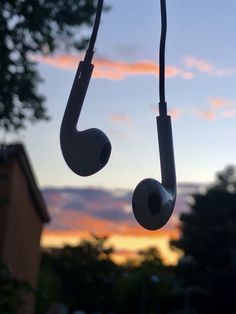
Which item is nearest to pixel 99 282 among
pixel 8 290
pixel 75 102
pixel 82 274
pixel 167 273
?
pixel 82 274

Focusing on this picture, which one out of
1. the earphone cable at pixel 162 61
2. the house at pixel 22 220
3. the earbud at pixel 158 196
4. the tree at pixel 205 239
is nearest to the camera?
the earbud at pixel 158 196

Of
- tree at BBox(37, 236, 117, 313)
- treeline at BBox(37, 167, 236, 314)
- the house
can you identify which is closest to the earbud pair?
the house

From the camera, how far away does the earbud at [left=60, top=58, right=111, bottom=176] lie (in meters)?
1.93

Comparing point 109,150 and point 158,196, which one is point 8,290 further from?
point 158,196

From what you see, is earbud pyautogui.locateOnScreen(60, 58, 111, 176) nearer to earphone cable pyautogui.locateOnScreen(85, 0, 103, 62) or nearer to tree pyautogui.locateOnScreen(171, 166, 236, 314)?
earphone cable pyautogui.locateOnScreen(85, 0, 103, 62)

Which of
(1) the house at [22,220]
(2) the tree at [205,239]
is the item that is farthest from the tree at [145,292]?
(1) the house at [22,220]

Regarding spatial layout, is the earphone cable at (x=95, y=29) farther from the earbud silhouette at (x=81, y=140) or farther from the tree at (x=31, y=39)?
the tree at (x=31, y=39)

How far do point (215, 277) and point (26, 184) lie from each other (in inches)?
565

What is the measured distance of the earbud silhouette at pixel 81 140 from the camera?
1.93m

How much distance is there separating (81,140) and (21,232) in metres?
21.3

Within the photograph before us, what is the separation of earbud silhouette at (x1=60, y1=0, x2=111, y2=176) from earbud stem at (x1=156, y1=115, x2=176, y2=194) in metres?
0.14

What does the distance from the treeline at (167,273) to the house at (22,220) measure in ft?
34.9

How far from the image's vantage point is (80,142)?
6.42 feet

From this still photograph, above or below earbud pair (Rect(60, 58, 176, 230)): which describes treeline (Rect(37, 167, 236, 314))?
above
